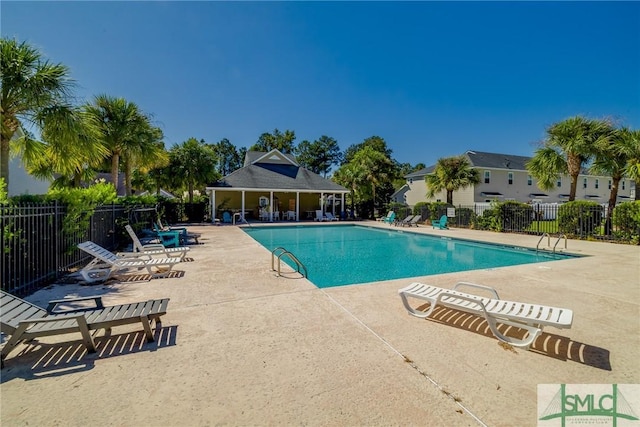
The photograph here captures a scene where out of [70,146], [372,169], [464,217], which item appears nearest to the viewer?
[70,146]

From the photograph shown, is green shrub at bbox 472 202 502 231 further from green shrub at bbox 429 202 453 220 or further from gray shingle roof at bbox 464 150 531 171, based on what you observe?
gray shingle roof at bbox 464 150 531 171

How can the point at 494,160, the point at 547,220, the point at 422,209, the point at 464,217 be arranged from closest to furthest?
the point at 547,220 → the point at 464,217 → the point at 422,209 → the point at 494,160

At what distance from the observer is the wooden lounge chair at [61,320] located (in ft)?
9.62

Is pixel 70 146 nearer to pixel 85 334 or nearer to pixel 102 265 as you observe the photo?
pixel 102 265

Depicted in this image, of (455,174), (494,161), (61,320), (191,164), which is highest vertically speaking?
(494,161)

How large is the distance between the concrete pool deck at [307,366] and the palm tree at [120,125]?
11840 millimetres

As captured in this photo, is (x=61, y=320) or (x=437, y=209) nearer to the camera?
(x=61, y=320)

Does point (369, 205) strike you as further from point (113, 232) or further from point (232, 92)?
point (113, 232)

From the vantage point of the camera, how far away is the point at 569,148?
15.8 meters

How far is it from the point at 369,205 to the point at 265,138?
3348cm

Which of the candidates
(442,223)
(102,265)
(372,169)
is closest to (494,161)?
(372,169)

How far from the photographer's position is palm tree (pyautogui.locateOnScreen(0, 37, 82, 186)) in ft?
21.3

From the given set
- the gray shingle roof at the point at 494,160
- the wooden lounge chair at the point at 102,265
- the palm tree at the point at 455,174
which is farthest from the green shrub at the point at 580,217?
the wooden lounge chair at the point at 102,265

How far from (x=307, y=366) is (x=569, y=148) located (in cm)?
1926
